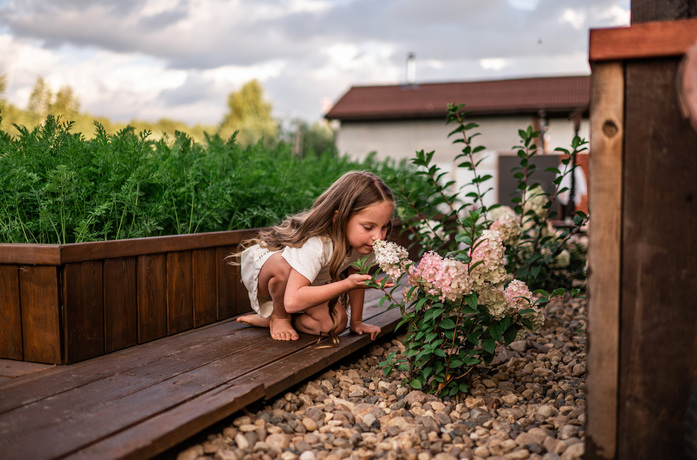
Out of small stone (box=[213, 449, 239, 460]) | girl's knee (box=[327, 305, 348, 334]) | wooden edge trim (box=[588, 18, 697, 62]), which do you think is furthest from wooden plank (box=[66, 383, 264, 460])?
wooden edge trim (box=[588, 18, 697, 62])

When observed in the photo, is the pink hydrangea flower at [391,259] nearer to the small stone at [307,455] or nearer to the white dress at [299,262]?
the white dress at [299,262]

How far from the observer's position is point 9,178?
2.62 m

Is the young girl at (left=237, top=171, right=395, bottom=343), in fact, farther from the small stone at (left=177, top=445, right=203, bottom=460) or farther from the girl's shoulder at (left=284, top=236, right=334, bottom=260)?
the small stone at (left=177, top=445, right=203, bottom=460)

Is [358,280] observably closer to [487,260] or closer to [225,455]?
[487,260]

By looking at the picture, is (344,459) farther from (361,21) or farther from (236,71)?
(236,71)


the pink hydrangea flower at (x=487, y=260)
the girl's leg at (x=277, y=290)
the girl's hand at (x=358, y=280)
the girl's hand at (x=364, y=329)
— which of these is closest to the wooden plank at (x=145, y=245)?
the girl's leg at (x=277, y=290)

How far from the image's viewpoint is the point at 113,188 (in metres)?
2.86

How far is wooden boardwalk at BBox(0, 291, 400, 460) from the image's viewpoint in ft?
5.04

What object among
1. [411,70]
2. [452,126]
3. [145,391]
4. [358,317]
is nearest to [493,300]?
[358,317]

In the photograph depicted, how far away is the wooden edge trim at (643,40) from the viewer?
1438mm

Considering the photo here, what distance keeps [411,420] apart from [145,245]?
1468 millimetres

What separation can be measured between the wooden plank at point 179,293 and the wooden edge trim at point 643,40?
2.12 metres

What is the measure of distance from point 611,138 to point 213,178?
2.33m

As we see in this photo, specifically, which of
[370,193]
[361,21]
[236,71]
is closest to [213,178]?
[370,193]
